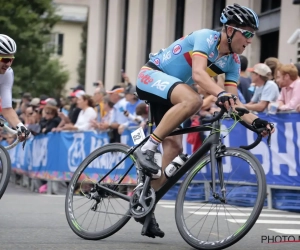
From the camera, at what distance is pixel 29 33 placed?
48.3 metres

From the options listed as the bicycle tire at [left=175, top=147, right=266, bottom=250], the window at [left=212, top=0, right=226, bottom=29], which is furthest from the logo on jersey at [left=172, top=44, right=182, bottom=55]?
the window at [left=212, top=0, right=226, bottom=29]

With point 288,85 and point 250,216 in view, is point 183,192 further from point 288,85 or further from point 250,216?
point 288,85

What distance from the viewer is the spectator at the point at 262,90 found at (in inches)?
488

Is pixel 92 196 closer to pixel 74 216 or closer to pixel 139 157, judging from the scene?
pixel 74 216

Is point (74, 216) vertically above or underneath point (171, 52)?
underneath

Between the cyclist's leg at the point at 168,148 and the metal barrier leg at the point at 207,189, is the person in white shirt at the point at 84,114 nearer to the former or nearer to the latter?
the cyclist's leg at the point at 168,148

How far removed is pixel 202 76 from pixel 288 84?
589 cm

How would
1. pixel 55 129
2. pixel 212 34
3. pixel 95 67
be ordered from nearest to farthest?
1. pixel 212 34
2. pixel 55 129
3. pixel 95 67

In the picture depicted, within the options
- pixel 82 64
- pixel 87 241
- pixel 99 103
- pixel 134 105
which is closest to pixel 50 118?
pixel 99 103

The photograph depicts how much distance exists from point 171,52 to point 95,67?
3018cm

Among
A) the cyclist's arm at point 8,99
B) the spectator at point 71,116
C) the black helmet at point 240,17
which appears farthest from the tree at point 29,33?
the black helmet at point 240,17

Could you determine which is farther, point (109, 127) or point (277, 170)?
point (109, 127)

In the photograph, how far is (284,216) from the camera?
10.4 metres

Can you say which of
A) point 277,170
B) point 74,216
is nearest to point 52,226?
point 74,216
